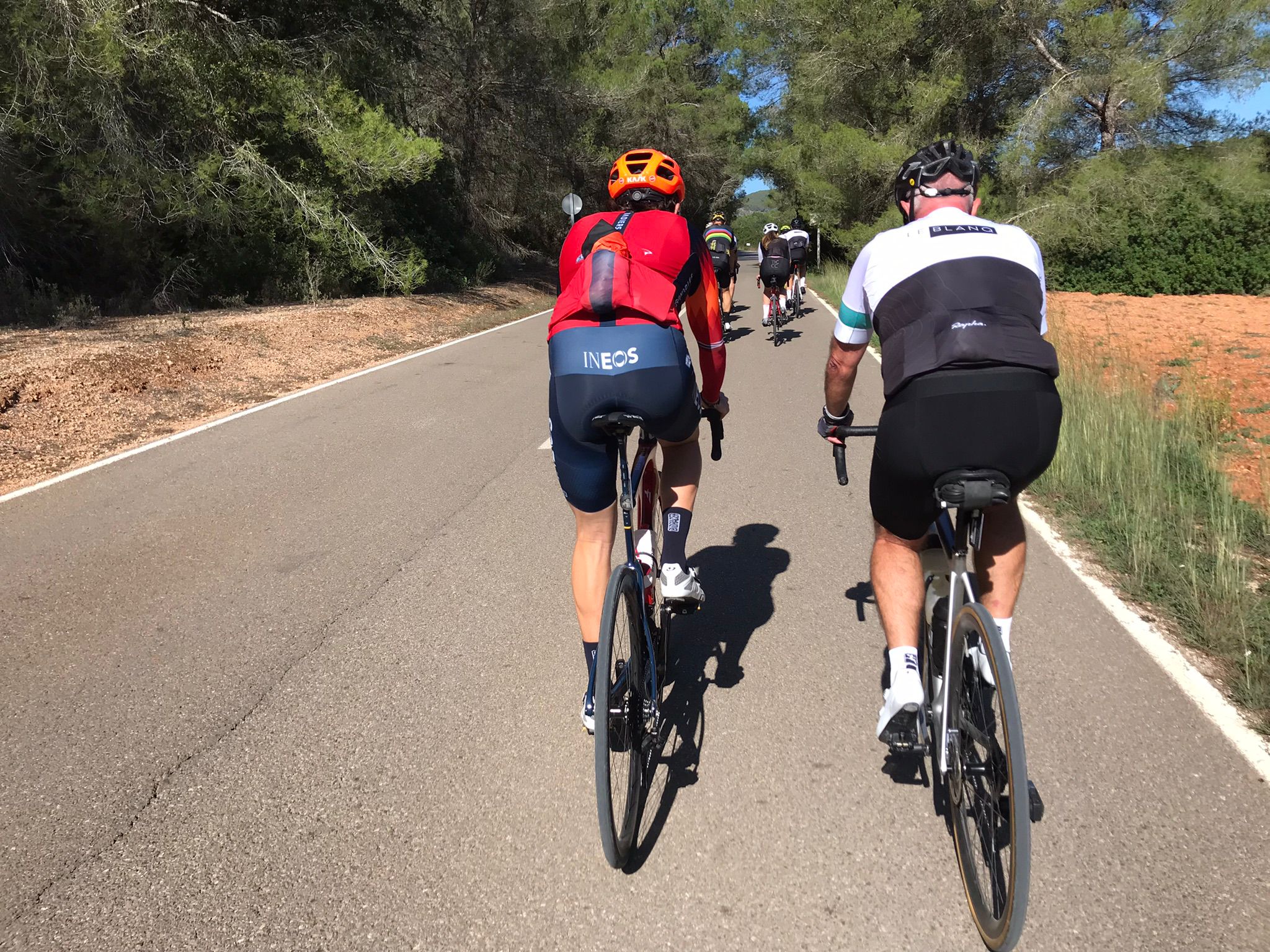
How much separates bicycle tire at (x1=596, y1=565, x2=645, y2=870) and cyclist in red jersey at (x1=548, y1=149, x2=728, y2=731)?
17 cm

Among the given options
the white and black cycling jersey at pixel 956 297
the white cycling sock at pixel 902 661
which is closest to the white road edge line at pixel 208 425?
the white cycling sock at pixel 902 661

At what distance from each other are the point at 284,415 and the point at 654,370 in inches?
336

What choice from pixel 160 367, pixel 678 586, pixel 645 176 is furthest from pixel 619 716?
pixel 160 367

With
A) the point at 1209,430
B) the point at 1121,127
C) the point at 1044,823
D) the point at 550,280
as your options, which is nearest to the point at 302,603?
the point at 1044,823

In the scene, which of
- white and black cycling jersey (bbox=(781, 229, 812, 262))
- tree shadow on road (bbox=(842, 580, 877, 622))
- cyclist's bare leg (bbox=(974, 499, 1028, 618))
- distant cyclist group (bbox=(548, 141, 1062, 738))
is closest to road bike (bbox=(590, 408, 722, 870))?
distant cyclist group (bbox=(548, 141, 1062, 738))

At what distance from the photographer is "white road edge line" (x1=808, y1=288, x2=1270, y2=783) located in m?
3.35

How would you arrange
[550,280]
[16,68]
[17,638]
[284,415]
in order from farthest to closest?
[550,280], [16,68], [284,415], [17,638]

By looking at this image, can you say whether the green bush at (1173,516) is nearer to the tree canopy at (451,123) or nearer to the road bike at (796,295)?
the road bike at (796,295)

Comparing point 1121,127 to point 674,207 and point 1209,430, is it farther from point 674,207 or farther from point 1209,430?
point 674,207

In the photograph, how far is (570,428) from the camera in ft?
9.75

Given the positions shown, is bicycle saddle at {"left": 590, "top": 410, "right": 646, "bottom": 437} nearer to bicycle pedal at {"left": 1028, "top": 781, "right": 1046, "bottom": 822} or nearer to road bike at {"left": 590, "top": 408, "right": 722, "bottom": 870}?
road bike at {"left": 590, "top": 408, "right": 722, "bottom": 870}

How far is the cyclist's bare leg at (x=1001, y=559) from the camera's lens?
2.97 m

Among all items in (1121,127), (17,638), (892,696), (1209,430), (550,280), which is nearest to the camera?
(892,696)

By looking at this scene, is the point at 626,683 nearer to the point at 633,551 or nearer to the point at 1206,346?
the point at 633,551
